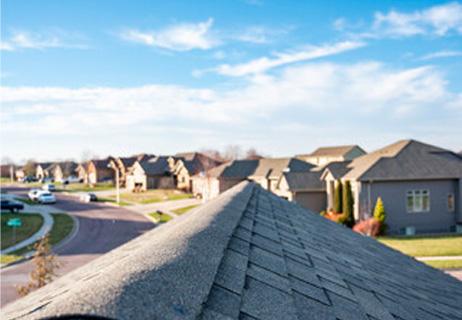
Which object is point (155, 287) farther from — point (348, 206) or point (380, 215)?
point (348, 206)

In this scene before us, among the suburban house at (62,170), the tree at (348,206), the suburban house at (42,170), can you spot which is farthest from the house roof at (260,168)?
the suburban house at (42,170)

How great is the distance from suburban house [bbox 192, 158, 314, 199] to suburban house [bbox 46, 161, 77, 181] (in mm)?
55722

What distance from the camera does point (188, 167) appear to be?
69.1 m

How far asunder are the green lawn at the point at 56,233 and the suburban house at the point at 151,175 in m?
27.7

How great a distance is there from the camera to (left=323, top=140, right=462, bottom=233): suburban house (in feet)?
107

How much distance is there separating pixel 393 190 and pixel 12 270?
25.7m

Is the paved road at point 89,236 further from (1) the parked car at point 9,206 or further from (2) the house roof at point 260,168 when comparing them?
(2) the house roof at point 260,168

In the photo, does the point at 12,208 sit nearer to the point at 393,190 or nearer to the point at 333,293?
the point at 393,190

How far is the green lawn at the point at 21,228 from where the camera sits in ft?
96.5

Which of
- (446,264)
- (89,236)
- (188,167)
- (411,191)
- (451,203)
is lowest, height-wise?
(89,236)

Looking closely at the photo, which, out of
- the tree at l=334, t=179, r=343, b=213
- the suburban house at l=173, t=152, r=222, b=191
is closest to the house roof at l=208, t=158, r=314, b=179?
the suburban house at l=173, t=152, r=222, b=191

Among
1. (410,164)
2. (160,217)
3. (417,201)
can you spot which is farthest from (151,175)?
(417,201)

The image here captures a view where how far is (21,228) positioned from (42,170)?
269 ft

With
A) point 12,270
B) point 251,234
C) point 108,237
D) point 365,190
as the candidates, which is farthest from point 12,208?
point 251,234
